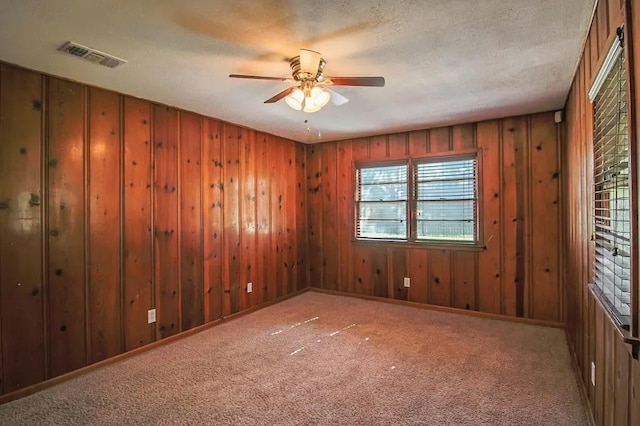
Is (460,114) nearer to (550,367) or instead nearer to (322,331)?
(550,367)

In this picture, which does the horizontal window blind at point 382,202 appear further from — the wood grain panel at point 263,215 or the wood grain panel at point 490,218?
the wood grain panel at point 263,215

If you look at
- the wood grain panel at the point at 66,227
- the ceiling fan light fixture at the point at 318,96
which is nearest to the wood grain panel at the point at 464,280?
the ceiling fan light fixture at the point at 318,96

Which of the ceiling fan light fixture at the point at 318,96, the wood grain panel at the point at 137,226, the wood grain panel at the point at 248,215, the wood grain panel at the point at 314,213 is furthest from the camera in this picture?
the wood grain panel at the point at 314,213

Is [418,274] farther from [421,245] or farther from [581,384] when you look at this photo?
[581,384]

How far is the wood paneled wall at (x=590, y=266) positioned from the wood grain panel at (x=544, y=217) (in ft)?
2.10

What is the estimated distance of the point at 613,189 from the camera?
160 centimetres

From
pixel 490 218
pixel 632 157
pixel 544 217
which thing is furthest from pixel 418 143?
pixel 632 157

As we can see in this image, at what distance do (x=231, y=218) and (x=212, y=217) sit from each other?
11.3 inches

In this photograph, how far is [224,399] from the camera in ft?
7.67

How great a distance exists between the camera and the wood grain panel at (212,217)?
3799mm

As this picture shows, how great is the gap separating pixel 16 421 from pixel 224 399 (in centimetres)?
126

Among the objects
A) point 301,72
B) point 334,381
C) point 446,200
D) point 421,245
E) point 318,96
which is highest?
point 301,72

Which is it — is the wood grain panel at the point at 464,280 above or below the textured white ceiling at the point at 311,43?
below

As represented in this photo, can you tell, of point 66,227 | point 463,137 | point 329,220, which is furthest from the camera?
point 329,220
